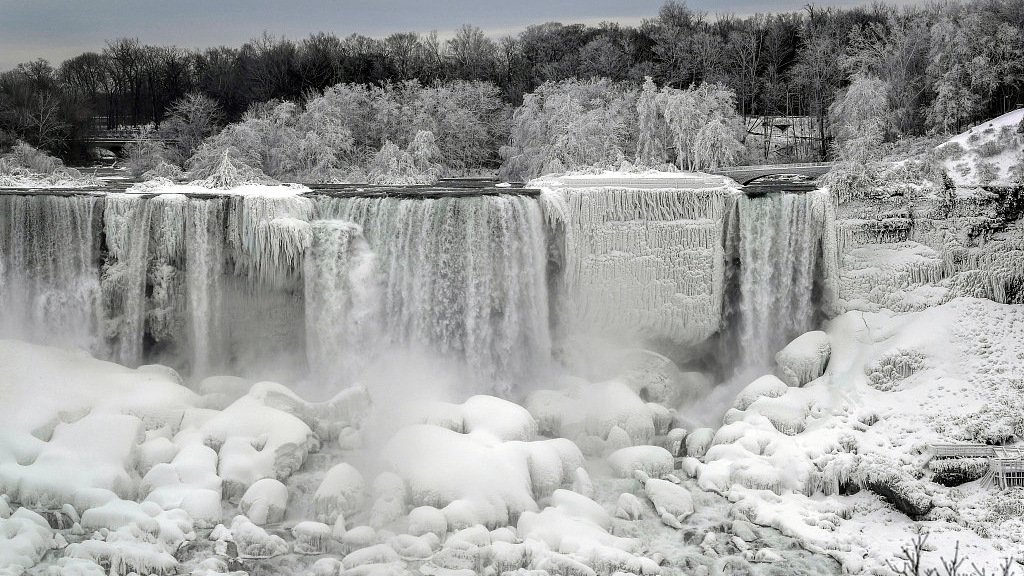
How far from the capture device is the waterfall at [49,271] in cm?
1878

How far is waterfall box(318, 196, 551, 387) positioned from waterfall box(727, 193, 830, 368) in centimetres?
432

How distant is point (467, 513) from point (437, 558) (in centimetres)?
94

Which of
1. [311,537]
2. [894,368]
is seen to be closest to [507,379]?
[311,537]

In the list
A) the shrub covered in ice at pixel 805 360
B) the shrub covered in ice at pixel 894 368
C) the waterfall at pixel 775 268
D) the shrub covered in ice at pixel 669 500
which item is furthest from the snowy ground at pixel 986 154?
the shrub covered in ice at pixel 669 500

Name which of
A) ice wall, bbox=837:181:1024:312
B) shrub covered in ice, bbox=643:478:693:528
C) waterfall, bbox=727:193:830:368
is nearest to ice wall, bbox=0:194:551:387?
waterfall, bbox=727:193:830:368

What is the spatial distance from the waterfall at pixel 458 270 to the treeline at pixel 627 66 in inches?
687

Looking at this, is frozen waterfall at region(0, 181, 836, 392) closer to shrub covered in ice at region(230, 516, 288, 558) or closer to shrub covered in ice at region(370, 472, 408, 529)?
shrub covered in ice at region(370, 472, 408, 529)

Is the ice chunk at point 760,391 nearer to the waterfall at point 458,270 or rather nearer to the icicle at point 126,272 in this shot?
the waterfall at point 458,270

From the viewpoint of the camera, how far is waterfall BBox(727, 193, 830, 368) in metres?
19.0

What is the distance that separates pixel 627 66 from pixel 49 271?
90.3 feet

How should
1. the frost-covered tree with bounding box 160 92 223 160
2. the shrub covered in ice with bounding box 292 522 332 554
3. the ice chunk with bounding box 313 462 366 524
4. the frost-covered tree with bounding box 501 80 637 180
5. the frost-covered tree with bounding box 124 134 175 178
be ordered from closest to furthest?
1. the shrub covered in ice with bounding box 292 522 332 554
2. the ice chunk with bounding box 313 462 366 524
3. the frost-covered tree with bounding box 501 80 637 180
4. the frost-covered tree with bounding box 124 134 175 178
5. the frost-covered tree with bounding box 160 92 223 160

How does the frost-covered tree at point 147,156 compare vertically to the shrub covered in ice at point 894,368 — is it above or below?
above

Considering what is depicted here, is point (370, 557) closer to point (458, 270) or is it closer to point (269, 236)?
point (458, 270)

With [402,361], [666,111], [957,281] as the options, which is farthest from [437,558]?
[666,111]
